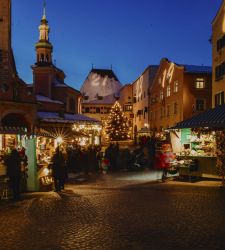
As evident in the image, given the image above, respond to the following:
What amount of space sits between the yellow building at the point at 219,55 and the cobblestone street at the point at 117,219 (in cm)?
1680

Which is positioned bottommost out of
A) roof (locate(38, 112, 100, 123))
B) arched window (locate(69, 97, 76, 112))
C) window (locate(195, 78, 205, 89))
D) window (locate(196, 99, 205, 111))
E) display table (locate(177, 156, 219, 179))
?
display table (locate(177, 156, 219, 179))

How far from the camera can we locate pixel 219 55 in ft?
105

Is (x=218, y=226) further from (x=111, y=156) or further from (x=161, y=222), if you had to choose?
(x=111, y=156)

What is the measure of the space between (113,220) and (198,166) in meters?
10.8

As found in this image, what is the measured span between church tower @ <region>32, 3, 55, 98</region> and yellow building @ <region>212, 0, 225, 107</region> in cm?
2405

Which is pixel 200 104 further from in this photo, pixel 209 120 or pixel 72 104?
pixel 209 120

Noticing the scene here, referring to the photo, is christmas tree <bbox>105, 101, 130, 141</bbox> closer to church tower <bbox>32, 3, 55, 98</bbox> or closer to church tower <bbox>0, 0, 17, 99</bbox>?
church tower <bbox>32, 3, 55, 98</bbox>

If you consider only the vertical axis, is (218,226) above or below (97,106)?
below

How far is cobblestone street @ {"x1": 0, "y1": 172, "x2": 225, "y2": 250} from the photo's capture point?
826 centimetres

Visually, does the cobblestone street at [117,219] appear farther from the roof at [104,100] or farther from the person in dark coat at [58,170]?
the roof at [104,100]

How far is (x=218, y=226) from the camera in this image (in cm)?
962

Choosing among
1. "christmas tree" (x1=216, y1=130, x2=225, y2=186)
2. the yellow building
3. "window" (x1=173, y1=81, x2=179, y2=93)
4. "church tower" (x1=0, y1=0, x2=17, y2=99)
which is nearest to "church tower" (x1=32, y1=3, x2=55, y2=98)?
"church tower" (x1=0, y1=0, x2=17, y2=99)

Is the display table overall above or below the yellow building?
below

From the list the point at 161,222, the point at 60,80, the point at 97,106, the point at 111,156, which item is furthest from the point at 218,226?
the point at 97,106
